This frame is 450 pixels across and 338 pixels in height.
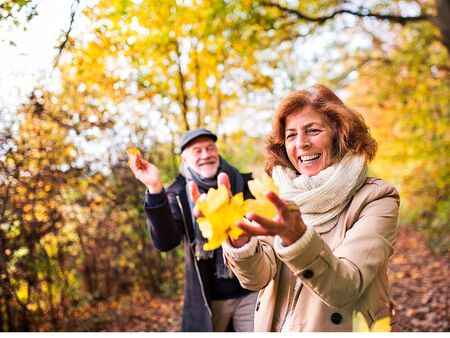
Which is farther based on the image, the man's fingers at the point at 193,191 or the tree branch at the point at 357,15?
the tree branch at the point at 357,15

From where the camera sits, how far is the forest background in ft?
12.0

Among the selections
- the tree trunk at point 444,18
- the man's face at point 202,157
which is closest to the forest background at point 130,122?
the tree trunk at point 444,18

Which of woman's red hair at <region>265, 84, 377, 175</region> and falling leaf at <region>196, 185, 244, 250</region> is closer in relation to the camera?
falling leaf at <region>196, 185, 244, 250</region>

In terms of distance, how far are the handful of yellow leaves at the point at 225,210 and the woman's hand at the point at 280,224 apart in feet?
0.05

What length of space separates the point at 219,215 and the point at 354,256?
54 centimetres

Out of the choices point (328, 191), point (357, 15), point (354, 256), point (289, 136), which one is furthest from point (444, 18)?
point (354, 256)

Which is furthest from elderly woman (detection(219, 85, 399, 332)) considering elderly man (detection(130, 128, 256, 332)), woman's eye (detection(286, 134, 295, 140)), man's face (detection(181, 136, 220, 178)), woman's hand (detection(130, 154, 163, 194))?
man's face (detection(181, 136, 220, 178))

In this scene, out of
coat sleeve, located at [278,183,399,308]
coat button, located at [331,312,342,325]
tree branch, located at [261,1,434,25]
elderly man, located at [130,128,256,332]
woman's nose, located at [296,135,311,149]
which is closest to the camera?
coat sleeve, located at [278,183,399,308]

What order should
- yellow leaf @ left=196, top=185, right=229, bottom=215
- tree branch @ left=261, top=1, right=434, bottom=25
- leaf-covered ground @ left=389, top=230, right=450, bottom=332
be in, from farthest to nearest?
tree branch @ left=261, top=1, right=434, bottom=25
leaf-covered ground @ left=389, top=230, right=450, bottom=332
yellow leaf @ left=196, top=185, right=229, bottom=215

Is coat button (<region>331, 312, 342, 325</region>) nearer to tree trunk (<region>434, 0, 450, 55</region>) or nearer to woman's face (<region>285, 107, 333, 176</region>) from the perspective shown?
woman's face (<region>285, 107, 333, 176</region>)

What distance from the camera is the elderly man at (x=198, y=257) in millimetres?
2725

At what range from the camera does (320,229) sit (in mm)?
1512

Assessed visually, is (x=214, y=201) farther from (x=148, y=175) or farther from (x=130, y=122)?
(x=130, y=122)

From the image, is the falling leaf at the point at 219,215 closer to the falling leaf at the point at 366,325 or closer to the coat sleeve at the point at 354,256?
the coat sleeve at the point at 354,256
